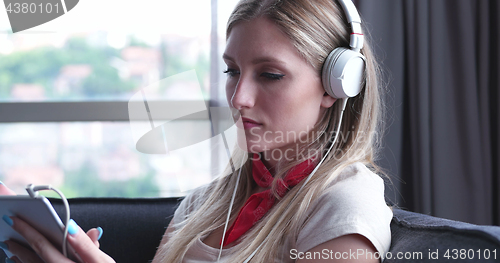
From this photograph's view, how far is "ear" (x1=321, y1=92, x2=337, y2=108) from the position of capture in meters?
0.90

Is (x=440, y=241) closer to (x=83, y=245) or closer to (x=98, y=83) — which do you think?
(x=83, y=245)

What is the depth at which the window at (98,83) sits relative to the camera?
187cm

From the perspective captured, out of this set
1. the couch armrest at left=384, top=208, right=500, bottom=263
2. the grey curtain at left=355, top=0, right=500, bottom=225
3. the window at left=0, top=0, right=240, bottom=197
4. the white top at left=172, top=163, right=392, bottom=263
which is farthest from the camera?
the window at left=0, top=0, right=240, bottom=197

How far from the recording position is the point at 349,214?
70 cm

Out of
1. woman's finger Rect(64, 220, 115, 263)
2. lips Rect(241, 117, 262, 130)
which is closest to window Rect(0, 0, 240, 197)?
lips Rect(241, 117, 262, 130)

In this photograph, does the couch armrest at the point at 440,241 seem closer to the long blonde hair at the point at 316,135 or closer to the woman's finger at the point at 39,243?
the long blonde hair at the point at 316,135

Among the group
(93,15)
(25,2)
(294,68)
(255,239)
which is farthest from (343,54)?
(25,2)

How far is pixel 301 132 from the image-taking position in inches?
35.1

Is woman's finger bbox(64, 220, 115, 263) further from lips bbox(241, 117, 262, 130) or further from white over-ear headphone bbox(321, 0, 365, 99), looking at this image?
white over-ear headphone bbox(321, 0, 365, 99)

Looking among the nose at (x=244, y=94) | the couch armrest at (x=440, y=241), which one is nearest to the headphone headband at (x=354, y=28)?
the nose at (x=244, y=94)

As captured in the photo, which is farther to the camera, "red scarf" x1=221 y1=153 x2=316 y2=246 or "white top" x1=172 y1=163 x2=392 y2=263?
"red scarf" x1=221 y1=153 x2=316 y2=246

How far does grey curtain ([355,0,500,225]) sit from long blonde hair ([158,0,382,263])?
2.07 feet

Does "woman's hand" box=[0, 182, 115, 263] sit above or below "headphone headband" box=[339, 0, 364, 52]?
below

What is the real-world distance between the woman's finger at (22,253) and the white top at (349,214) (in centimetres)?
37
